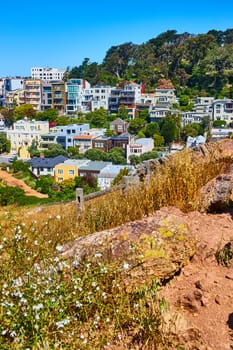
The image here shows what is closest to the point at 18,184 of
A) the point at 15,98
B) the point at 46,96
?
the point at 46,96

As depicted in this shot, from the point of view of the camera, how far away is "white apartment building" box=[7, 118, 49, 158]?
3459 cm

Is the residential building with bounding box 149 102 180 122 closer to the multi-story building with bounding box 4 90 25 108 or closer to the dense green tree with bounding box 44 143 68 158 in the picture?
the dense green tree with bounding box 44 143 68 158

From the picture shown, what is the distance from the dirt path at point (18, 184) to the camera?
23.4 metres

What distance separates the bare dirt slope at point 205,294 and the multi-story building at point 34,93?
4488 centimetres

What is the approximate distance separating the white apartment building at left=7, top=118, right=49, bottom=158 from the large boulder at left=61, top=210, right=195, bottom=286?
31.9m

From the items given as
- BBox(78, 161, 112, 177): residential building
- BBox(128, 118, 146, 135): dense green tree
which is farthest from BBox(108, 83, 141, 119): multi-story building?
BBox(78, 161, 112, 177): residential building

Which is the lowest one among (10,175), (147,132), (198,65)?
(10,175)

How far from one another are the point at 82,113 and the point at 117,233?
41.1m

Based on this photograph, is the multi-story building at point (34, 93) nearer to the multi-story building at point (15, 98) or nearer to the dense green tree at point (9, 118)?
the multi-story building at point (15, 98)

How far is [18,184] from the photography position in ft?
83.6

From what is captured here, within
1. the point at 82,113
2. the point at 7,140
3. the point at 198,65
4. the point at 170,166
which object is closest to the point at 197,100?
the point at 198,65

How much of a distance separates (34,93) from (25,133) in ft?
43.4

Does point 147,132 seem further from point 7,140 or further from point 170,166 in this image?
point 170,166

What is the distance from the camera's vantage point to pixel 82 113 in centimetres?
4303
